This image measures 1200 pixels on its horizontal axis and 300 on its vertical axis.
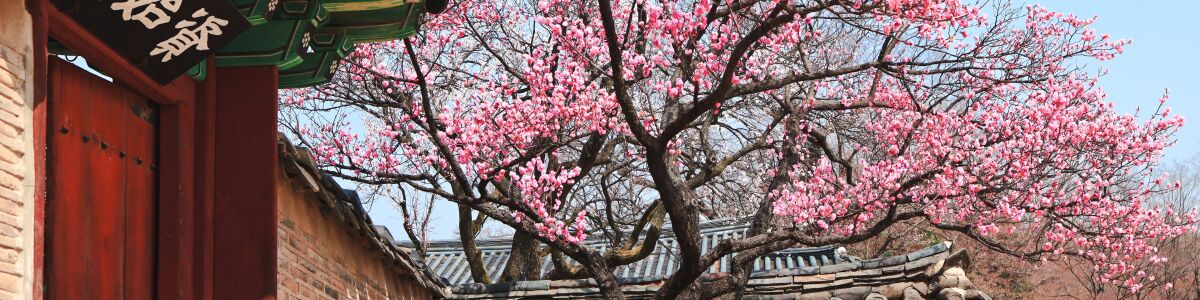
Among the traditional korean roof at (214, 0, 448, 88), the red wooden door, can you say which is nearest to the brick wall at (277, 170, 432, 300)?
the traditional korean roof at (214, 0, 448, 88)

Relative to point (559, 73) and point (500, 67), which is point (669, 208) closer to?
point (559, 73)

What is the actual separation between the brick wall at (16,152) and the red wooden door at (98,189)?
391 millimetres

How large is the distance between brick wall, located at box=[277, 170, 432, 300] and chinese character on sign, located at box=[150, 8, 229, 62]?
2.58 m

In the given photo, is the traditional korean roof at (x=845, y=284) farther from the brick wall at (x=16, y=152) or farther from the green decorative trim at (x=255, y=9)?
the brick wall at (x=16, y=152)

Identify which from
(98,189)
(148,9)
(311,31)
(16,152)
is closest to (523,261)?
(311,31)

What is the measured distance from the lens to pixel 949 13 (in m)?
10.4

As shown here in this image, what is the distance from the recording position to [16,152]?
14.4 feet

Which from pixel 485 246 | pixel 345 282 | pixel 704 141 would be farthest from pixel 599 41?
pixel 485 246

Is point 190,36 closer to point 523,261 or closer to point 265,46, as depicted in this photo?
point 265,46

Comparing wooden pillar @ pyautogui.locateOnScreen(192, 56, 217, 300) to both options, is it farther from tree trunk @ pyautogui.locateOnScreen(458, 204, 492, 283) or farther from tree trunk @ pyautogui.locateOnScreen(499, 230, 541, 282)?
tree trunk @ pyautogui.locateOnScreen(458, 204, 492, 283)

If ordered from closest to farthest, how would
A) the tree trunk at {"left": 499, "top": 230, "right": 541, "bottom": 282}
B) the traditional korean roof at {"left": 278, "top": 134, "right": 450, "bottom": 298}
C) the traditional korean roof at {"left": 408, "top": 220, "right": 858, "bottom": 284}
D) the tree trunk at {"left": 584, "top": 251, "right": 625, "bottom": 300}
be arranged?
the traditional korean roof at {"left": 278, "top": 134, "right": 450, "bottom": 298} < the tree trunk at {"left": 584, "top": 251, "right": 625, "bottom": 300} < the tree trunk at {"left": 499, "top": 230, "right": 541, "bottom": 282} < the traditional korean roof at {"left": 408, "top": 220, "right": 858, "bottom": 284}

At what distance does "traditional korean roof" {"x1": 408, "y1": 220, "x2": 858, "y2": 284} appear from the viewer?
16734mm

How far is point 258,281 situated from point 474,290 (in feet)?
25.6

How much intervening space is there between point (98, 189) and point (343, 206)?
346 centimetres
